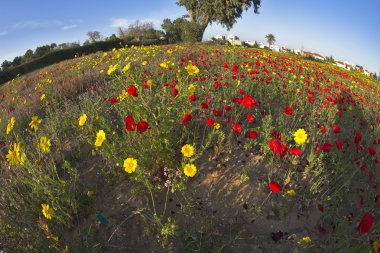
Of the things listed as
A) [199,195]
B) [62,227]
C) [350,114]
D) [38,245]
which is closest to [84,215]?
[62,227]

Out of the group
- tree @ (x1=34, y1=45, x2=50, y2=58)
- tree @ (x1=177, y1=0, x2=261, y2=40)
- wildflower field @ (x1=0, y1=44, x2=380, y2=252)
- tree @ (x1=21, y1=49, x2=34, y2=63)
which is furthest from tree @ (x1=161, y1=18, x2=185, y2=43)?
wildflower field @ (x1=0, y1=44, x2=380, y2=252)

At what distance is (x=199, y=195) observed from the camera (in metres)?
3.13

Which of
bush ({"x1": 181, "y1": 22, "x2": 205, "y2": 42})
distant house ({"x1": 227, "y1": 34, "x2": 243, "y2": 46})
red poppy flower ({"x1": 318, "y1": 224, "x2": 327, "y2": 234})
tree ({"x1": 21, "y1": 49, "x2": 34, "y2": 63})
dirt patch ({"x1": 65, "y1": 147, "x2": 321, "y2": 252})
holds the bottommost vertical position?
red poppy flower ({"x1": 318, "y1": 224, "x2": 327, "y2": 234})

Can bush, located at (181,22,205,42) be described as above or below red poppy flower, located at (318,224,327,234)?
above

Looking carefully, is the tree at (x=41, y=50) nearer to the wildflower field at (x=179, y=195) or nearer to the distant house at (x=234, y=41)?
the distant house at (x=234, y=41)

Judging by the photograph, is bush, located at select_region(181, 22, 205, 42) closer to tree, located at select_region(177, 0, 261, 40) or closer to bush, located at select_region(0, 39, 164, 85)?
tree, located at select_region(177, 0, 261, 40)

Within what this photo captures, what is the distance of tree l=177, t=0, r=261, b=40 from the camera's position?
29.0 metres

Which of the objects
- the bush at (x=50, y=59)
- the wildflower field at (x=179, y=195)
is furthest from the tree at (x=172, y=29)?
the wildflower field at (x=179, y=195)

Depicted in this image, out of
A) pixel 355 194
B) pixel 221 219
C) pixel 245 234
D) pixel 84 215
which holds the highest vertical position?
pixel 84 215

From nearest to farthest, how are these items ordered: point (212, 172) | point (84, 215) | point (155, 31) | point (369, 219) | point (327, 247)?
point (369, 219)
point (327, 247)
point (84, 215)
point (212, 172)
point (155, 31)

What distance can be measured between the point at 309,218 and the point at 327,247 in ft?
1.36

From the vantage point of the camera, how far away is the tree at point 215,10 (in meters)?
29.0

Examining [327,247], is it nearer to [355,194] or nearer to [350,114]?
[355,194]

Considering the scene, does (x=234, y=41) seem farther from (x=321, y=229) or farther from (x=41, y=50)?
(x=41, y=50)
